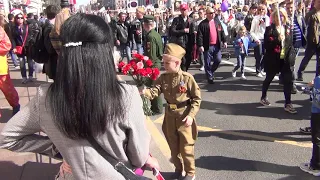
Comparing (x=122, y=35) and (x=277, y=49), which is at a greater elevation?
(x=122, y=35)

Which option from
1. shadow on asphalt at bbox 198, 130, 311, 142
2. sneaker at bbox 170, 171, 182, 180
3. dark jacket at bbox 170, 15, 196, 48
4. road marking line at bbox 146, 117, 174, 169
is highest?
dark jacket at bbox 170, 15, 196, 48

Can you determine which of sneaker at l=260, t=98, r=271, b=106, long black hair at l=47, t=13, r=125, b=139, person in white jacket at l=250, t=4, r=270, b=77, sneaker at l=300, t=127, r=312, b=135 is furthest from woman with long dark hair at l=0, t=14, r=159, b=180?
person in white jacket at l=250, t=4, r=270, b=77

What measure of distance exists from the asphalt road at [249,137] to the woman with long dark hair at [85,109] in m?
2.27

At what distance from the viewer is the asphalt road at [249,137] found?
3641mm

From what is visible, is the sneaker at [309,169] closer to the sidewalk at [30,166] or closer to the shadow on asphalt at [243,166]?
the shadow on asphalt at [243,166]

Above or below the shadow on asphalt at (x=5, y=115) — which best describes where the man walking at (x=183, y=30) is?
above

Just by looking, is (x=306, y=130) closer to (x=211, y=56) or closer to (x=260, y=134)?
(x=260, y=134)

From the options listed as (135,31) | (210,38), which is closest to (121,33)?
(135,31)

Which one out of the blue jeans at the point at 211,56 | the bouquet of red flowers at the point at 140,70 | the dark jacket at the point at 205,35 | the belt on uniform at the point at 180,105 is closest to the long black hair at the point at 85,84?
the belt on uniform at the point at 180,105

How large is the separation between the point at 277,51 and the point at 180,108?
9.51 ft

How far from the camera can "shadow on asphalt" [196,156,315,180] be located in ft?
11.8

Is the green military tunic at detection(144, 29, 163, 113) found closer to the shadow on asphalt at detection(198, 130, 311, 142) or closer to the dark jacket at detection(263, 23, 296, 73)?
the shadow on asphalt at detection(198, 130, 311, 142)

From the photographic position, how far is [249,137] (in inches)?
179

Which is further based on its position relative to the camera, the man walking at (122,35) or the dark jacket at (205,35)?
the man walking at (122,35)
